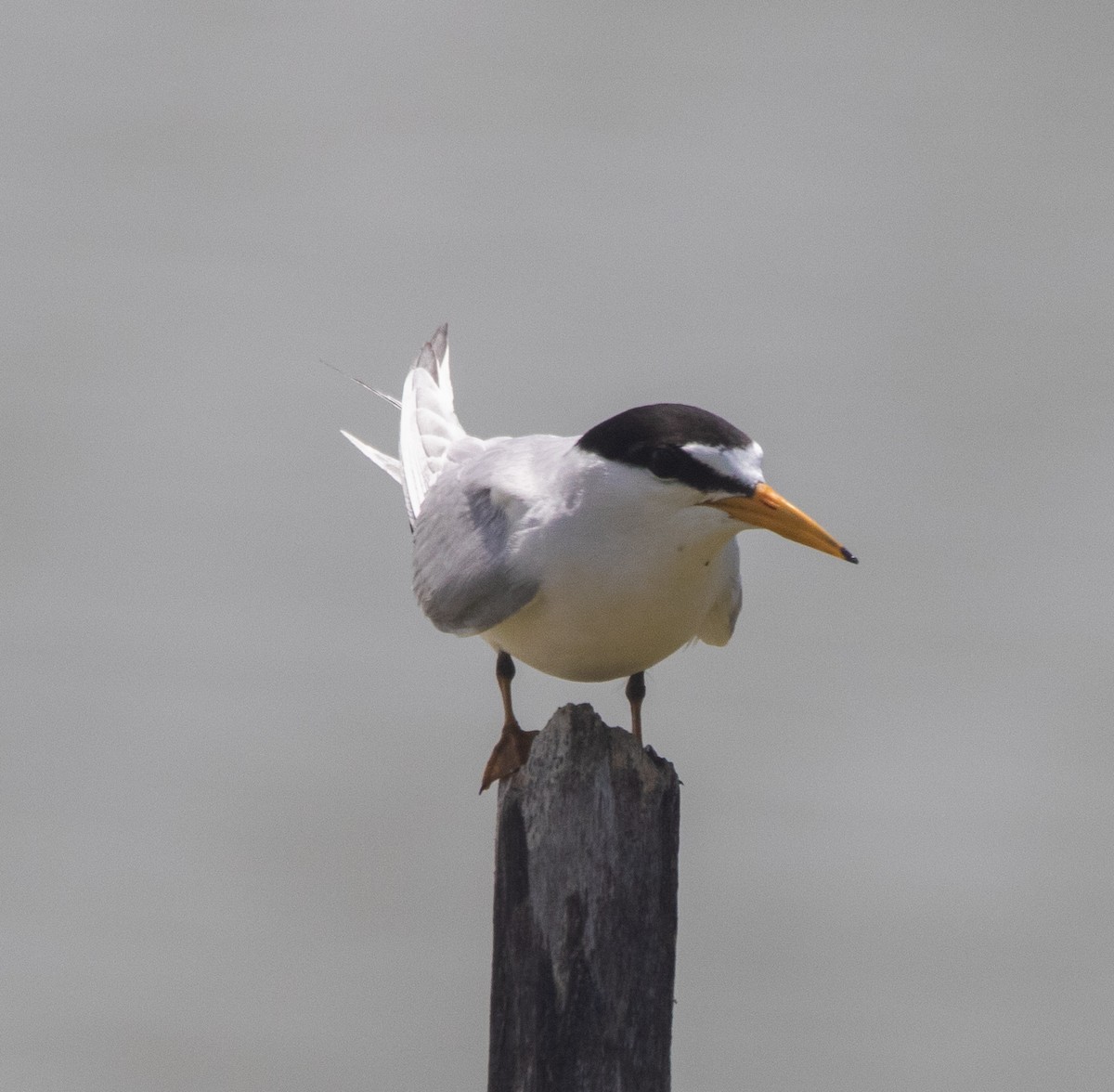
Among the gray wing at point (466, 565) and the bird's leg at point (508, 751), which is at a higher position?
the gray wing at point (466, 565)

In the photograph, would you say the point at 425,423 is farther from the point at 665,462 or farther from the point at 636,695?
the point at 665,462

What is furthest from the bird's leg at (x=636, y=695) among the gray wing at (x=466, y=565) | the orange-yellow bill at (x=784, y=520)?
the orange-yellow bill at (x=784, y=520)

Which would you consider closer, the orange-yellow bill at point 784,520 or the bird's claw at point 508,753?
the orange-yellow bill at point 784,520

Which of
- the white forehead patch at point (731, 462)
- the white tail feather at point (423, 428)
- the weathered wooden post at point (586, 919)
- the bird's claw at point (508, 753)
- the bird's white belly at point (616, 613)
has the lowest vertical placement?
the weathered wooden post at point (586, 919)

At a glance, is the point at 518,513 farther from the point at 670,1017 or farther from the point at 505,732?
the point at 670,1017

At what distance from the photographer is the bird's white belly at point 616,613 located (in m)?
4.36

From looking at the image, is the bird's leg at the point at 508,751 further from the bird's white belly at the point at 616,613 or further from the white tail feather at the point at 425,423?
the white tail feather at the point at 425,423

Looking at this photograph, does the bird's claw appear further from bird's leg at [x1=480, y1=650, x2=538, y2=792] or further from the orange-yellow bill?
the orange-yellow bill

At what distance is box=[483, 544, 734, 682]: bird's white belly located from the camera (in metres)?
4.36

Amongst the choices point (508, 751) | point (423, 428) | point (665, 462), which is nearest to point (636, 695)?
point (508, 751)

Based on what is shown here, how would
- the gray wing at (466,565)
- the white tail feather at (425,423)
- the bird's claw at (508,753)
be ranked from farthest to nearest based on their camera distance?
the white tail feather at (425,423), the bird's claw at (508,753), the gray wing at (466,565)

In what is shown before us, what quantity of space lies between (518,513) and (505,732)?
0.58 metres

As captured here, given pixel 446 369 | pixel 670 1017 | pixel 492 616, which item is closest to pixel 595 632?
pixel 492 616

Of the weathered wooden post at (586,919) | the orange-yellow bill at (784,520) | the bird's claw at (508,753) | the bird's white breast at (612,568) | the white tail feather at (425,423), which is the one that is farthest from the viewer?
the white tail feather at (425,423)
